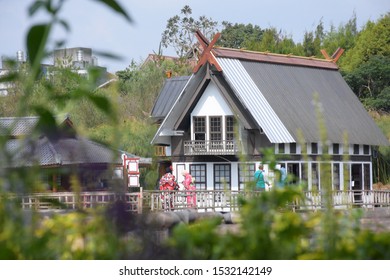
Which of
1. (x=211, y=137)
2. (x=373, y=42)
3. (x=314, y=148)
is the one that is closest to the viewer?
(x=373, y=42)

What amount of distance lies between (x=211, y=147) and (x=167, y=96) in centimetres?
410

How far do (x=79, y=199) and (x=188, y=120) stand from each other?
24.8m

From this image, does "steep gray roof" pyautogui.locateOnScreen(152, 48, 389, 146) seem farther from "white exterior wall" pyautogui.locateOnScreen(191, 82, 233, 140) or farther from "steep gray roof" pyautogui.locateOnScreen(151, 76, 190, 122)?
"steep gray roof" pyautogui.locateOnScreen(151, 76, 190, 122)

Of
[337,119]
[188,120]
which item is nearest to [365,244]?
[337,119]

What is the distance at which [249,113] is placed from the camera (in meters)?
25.2

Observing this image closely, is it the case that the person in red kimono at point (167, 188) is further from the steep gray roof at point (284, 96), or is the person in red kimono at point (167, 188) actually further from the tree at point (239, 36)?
the tree at point (239, 36)

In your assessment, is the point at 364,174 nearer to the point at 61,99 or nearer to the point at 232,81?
the point at 232,81

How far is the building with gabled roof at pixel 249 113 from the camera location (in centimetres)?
2478

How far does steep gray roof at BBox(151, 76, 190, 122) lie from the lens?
28.8m

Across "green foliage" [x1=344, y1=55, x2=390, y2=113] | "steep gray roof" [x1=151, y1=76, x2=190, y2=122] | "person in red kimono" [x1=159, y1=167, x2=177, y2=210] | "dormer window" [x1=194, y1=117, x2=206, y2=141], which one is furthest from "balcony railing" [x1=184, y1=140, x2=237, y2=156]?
"person in red kimono" [x1=159, y1=167, x2=177, y2=210]

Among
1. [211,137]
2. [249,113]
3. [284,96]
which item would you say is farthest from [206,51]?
[211,137]

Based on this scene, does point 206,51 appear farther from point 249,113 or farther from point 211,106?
point 249,113

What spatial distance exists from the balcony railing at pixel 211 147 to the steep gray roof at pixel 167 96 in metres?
3.14

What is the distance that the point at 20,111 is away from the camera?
1.46 metres
